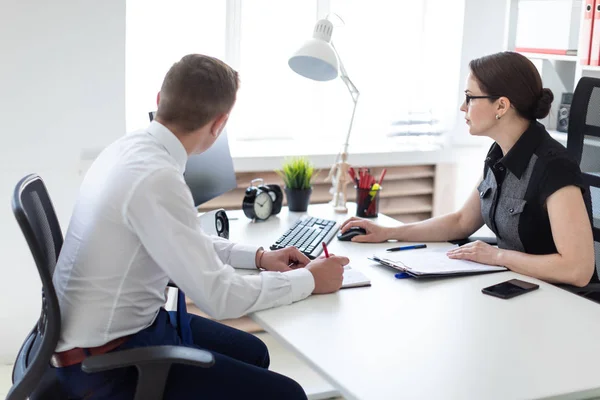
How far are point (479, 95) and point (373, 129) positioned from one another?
169 cm

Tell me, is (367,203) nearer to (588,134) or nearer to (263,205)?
(263,205)

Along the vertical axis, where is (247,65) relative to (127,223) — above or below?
above

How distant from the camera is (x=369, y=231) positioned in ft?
7.75

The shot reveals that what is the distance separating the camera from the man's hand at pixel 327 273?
1854 mm

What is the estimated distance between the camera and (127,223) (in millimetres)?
1566

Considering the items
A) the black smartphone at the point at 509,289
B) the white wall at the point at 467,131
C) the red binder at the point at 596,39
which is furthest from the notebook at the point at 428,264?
the white wall at the point at 467,131

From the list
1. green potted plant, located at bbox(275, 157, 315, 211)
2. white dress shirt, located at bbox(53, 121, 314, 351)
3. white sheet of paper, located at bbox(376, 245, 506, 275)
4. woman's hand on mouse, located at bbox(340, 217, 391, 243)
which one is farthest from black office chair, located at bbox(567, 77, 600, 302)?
white dress shirt, located at bbox(53, 121, 314, 351)

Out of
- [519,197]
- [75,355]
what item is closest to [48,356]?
[75,355]

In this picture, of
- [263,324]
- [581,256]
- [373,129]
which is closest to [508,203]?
[581,256]

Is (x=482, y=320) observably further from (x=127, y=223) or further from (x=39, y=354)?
(x=39, y=354)

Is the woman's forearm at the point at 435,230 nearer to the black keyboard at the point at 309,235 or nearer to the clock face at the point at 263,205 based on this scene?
the black keyboard at the point at 309,235

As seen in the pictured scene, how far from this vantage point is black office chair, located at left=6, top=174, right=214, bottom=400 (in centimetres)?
148

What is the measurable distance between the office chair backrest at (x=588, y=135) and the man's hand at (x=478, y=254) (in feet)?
1.54

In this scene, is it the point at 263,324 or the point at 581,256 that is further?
the point at 581,256
